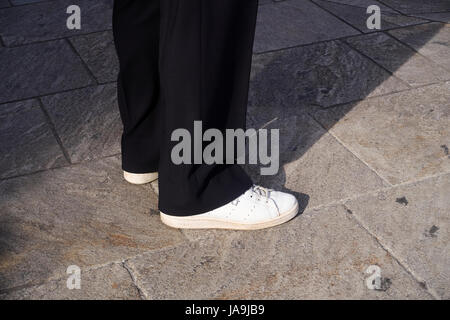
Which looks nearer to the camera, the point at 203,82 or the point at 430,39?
the point at 203,82

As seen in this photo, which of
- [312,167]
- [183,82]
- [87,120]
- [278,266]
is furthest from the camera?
[87,120]

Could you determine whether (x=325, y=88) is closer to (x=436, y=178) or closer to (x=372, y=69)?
(x=372, y=69)

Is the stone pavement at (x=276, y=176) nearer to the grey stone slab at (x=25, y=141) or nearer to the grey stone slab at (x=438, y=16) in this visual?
the grey stone slab at (x=25, y=141)

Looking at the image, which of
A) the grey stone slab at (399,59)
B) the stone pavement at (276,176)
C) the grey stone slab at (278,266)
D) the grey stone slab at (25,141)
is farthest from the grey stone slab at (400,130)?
the grey stone slab at (25,141)

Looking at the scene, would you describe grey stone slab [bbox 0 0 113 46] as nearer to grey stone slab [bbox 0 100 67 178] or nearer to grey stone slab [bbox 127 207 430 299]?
grey stone slab [bbox 0 100 67 178]

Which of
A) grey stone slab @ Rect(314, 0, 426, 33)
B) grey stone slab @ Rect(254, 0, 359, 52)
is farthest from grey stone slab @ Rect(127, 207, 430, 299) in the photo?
grey stone slab @ Rect(314, 0, 426, 33)

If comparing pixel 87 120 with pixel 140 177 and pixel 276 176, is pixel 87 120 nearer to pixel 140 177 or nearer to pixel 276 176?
pixel 140 177

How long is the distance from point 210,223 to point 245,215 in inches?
4.8

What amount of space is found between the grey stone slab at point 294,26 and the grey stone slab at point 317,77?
0.36 ft

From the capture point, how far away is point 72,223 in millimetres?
2127

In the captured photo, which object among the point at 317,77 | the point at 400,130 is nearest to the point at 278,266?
the point at 400,130

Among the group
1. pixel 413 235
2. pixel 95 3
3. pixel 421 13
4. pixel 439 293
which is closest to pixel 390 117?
pixel 413 235
